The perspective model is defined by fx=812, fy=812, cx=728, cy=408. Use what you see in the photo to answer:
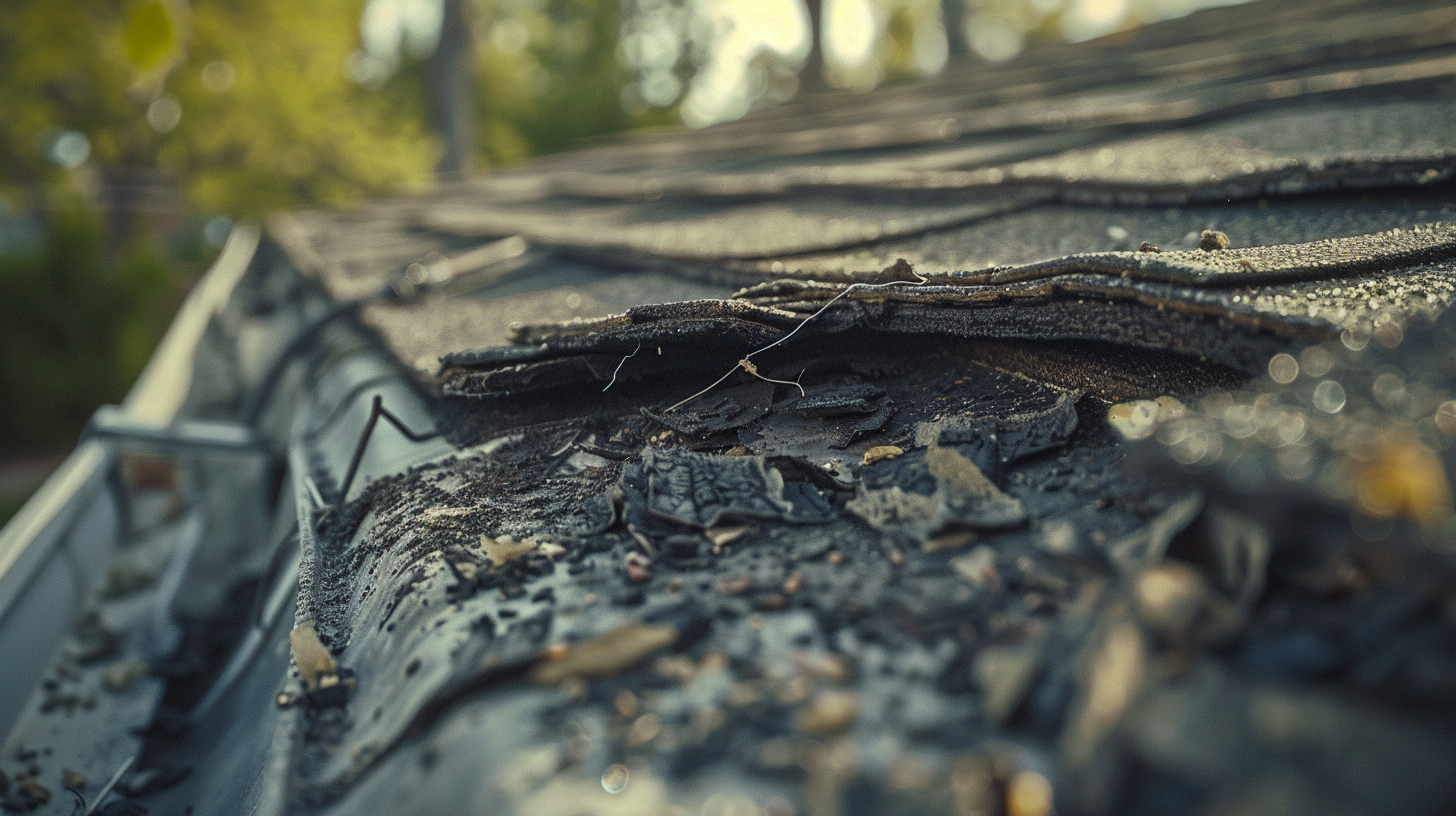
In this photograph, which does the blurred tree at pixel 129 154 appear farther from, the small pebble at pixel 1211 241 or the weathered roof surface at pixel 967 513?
the small pebble at pixel 1211 241

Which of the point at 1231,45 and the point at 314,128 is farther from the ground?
the point at 314,128

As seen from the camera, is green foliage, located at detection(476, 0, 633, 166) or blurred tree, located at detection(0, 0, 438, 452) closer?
blurred tree, located at detection(0, 0, 438, 452)

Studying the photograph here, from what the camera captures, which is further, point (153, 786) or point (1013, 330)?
point (153, 786)

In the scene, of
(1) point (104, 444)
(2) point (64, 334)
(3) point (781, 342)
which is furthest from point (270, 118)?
(3) point (781, 342)

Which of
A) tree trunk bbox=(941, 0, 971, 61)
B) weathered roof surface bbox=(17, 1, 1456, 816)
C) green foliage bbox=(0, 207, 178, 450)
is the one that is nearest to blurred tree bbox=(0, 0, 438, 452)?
green foliage bbox=(0, 207, 178, 450)

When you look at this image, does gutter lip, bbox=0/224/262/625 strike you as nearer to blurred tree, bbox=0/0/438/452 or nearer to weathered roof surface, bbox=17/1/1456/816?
weathered roof surface, bbox=17/1/1456/816

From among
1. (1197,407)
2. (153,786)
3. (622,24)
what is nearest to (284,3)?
(622,24)

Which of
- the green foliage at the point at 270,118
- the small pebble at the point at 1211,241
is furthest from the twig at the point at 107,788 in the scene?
the green foliage at the point at 270,118

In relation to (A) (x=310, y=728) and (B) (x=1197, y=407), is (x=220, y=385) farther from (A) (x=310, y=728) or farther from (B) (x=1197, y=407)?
(B) (x=1197, y=407)
